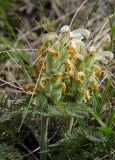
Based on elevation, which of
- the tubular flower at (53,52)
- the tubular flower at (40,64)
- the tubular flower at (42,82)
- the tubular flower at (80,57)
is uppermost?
the tubular flower at (53,52)

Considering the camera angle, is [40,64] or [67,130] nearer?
[40,64]

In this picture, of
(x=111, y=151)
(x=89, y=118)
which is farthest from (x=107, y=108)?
(x=111, y=151)

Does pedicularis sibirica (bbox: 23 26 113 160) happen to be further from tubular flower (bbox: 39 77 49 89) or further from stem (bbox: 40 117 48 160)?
stem (bbox: 40 117 48 160)

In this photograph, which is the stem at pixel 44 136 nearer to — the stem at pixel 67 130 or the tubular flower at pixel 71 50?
the stem at pixel 67 130

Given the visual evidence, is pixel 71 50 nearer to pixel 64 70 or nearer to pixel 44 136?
pixel 64 70

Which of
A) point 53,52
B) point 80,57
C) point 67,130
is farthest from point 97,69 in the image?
point 67,130

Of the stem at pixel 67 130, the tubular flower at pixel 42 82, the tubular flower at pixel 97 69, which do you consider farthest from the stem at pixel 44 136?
the tubular flower at pixel 97 69

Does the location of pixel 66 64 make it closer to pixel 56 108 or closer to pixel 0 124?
pixel 56 108

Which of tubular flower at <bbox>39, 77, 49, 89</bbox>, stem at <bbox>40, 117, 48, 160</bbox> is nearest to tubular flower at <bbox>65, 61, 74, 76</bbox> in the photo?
tubular flower at <bbox>39, 77, 49, 89</bbox>
